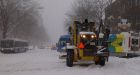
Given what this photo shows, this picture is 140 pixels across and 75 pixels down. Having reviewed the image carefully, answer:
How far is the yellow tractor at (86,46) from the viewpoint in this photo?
82.9 feet

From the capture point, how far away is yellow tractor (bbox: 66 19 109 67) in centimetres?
2527

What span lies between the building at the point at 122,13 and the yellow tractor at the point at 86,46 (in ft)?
107

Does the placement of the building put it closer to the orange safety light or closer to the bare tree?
the bare tree

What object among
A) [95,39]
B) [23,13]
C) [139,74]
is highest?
[23,13]

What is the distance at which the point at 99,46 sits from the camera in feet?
85.8

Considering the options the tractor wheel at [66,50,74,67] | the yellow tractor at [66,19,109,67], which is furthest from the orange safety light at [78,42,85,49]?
the tractor wheel at [66,50,74,67]

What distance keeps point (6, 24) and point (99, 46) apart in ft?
187

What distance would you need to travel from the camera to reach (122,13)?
67.6 m

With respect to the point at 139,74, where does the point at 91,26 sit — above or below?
above

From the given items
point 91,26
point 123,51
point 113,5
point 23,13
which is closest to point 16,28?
point 23,13

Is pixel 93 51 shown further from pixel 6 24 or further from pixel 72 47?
pixel 6 24

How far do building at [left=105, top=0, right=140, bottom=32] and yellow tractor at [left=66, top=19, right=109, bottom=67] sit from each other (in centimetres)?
3254

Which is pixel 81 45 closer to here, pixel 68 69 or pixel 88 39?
pixel 88 39

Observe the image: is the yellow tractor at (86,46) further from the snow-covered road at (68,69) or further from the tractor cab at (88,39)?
the snow-covered road at (68,69)
